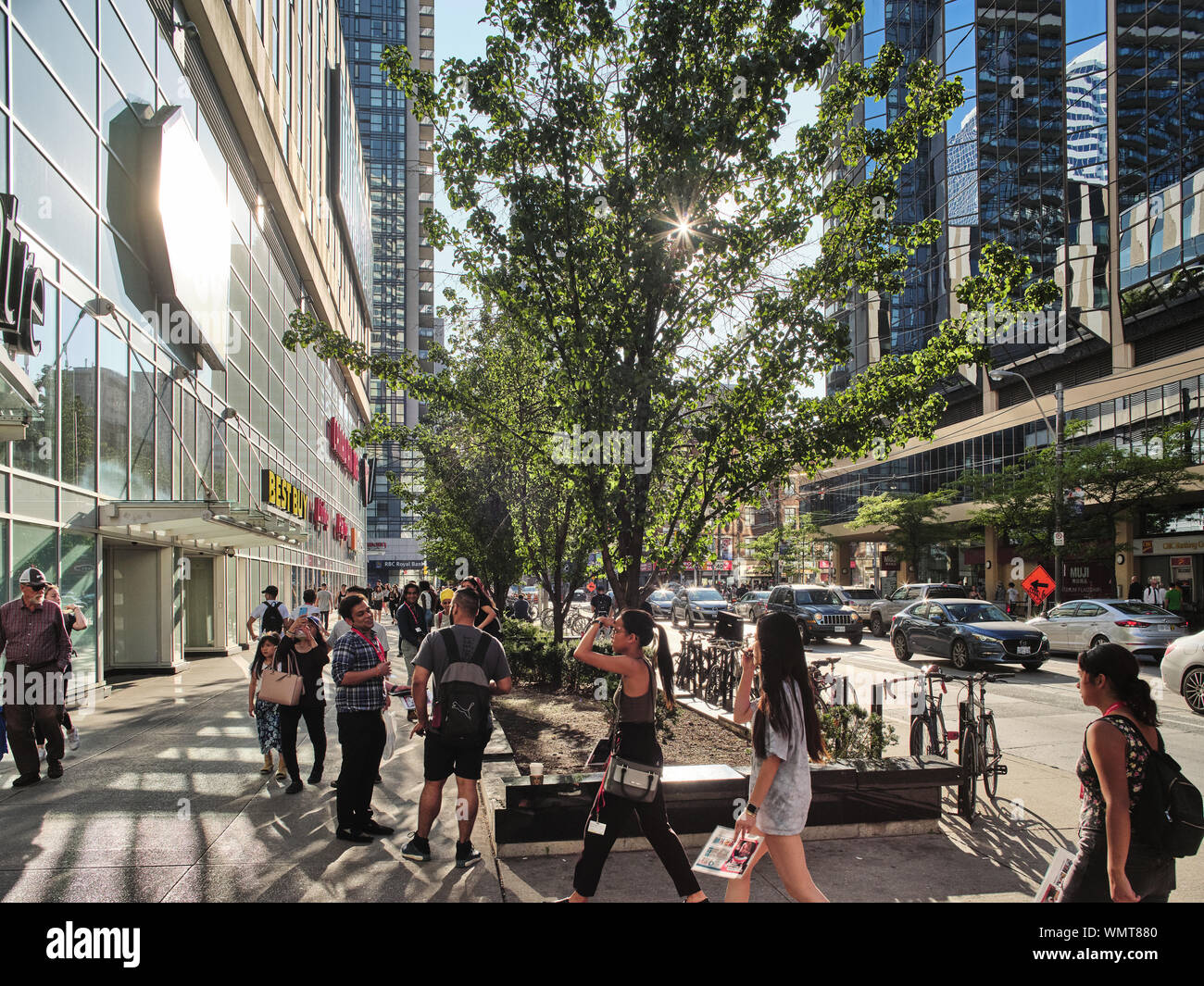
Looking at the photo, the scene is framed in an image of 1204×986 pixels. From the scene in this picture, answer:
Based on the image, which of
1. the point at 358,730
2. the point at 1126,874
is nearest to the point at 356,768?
the point at 358,730

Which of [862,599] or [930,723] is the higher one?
[930,723]

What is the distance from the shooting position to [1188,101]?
3300cm

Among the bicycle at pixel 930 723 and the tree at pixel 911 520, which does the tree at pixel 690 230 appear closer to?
the bicycle at pixel 930 723

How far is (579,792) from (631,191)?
197 inches

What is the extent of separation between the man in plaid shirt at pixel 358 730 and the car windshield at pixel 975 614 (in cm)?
1481

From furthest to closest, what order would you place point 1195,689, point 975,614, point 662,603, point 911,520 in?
point 911,520 → point 662,603 → point 975,614 → point 1195,689

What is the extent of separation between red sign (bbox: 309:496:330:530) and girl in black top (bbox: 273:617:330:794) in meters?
27.9

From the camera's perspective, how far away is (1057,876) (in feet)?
11.1

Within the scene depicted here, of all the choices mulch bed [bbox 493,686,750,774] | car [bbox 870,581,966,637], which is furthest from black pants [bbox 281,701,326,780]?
car [bbox 870,581,966,637]

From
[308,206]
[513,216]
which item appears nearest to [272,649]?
[513,216]

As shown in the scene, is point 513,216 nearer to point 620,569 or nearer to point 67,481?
point 620,569

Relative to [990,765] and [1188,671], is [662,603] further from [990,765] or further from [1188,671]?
[990,765]

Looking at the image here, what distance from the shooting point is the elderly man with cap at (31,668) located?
7.27m

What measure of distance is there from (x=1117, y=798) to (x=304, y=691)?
6.26 m
